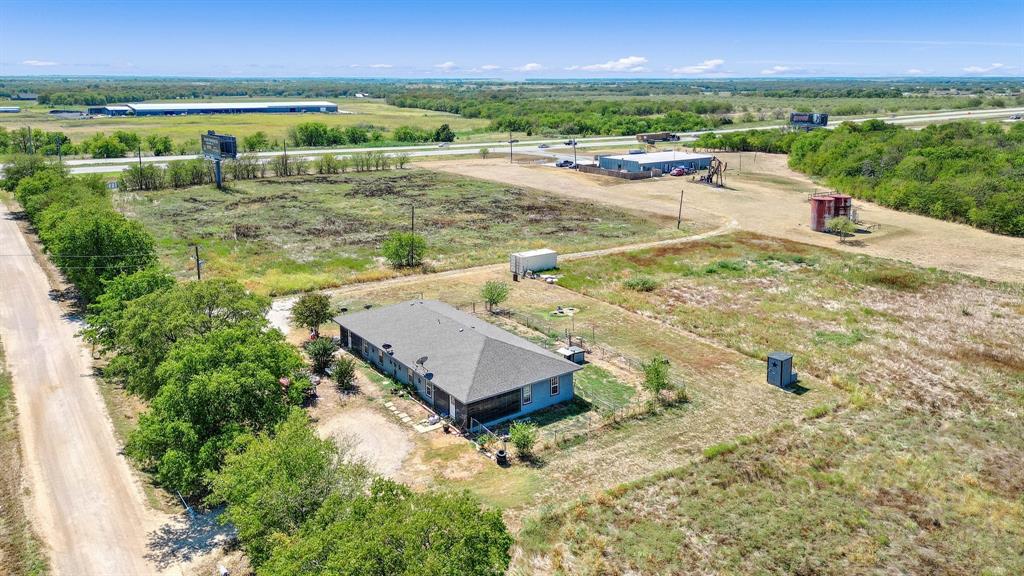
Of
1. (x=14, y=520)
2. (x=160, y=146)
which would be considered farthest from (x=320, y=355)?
(x=160, y=146)

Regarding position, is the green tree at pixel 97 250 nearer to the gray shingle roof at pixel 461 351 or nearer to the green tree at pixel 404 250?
the gray shingle roof at pixel 461 351

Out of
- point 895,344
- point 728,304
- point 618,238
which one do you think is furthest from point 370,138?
point 895,344

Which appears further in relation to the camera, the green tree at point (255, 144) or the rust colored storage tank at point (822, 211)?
the green tree at point (255, 144)

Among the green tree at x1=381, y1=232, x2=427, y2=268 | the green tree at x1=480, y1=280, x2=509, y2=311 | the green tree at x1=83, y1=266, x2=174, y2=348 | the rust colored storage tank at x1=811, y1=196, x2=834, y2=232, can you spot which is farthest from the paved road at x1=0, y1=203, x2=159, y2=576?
the rust colored storage tank at x1=811, y1=196, x2=834, y2=232

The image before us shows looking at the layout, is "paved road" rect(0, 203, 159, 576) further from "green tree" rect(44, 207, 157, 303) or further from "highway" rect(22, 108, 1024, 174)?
"highway" rect(22, 108, 1024, 174)

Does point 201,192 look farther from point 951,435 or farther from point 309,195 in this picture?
Answer: point 951,435

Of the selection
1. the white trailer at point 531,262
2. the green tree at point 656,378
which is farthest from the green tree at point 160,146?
the green tree at point 656,378

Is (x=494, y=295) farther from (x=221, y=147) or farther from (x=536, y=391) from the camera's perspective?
(x=221, y=147)
